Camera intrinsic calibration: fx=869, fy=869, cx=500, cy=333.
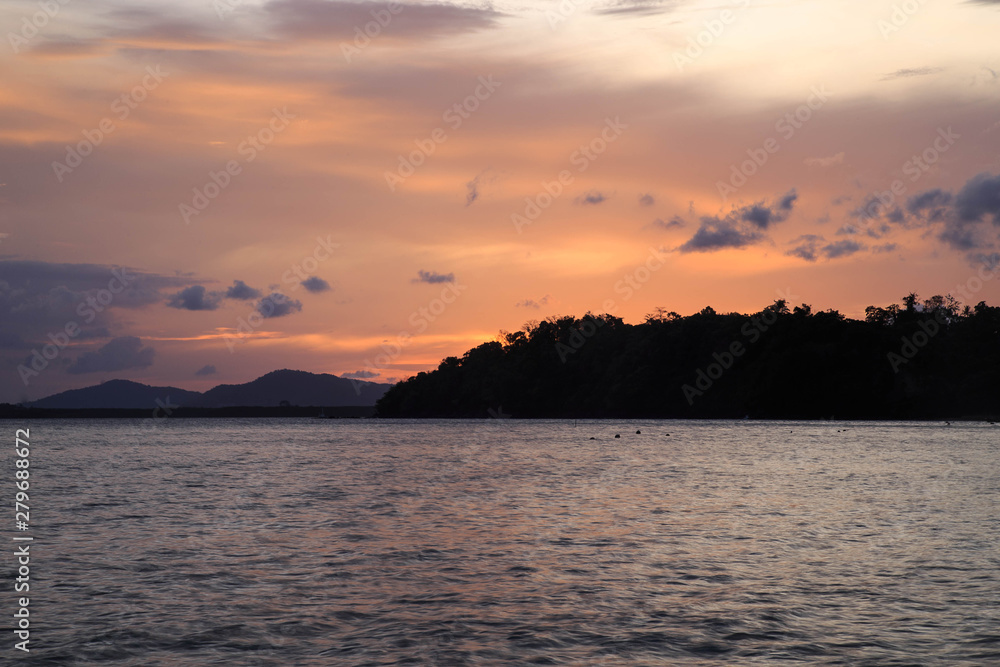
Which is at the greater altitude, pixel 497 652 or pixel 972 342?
pixel 972 342

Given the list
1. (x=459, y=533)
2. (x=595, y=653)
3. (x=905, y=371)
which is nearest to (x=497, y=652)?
(x=595, y=653)

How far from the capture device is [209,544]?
99.3 ft

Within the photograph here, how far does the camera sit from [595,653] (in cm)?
1631

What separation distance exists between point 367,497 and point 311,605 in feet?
88.6

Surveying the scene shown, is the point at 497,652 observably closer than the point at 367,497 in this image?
Yes

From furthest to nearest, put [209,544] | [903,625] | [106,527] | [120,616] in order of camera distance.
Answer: [106,527], [209,544], [120,616], [903,625]

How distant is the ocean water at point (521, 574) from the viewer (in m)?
16.8

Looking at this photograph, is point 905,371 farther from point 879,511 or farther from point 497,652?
point 497,652

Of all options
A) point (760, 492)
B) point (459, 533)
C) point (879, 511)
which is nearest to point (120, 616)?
point (459, 533)

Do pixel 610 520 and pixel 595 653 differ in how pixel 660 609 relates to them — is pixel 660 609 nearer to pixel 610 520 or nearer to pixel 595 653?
pixel 595 653

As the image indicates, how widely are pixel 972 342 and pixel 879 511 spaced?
568 feet

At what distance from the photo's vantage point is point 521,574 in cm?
2398

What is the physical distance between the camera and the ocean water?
16.8 metres

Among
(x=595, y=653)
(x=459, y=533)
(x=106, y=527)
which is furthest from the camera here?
(x=106, y=527)
